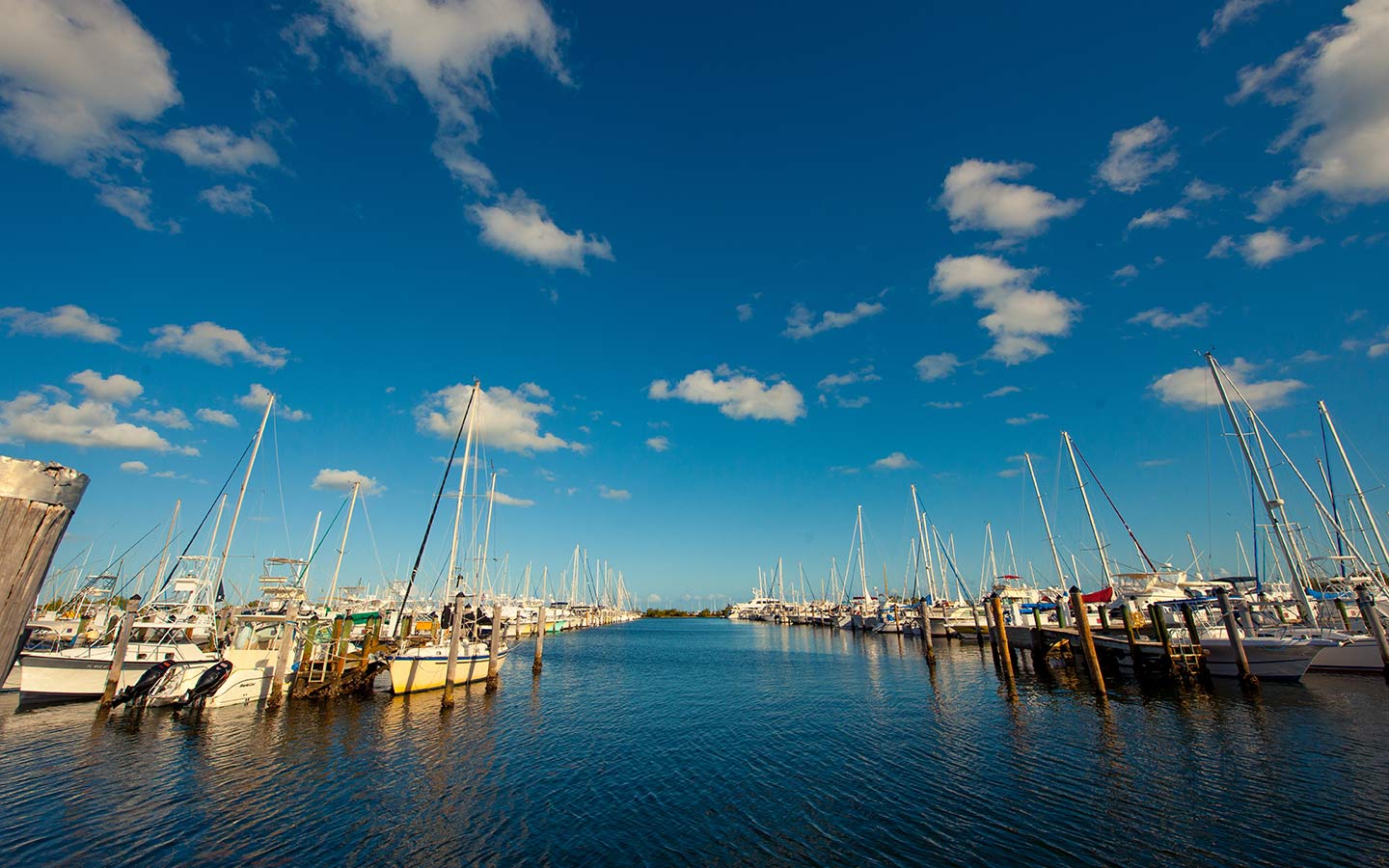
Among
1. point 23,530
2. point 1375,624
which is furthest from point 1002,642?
point 23,530

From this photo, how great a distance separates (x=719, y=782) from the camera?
2041 centimetres

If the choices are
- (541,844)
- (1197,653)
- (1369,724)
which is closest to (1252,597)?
(1197,653)

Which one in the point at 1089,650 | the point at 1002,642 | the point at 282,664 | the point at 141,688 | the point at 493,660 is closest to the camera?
the point at 141,688

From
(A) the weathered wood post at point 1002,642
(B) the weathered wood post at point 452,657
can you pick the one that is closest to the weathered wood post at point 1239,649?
(A) the weathered wood post at point 1002,642

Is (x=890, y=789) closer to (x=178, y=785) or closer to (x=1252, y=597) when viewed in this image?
(x=178, y=785)

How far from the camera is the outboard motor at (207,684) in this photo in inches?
1144

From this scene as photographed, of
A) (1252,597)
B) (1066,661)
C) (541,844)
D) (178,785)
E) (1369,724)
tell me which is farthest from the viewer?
(1252,597)

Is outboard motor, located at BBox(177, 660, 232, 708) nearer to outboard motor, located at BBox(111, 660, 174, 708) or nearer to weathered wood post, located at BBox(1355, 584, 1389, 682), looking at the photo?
outboard motor, located at BBox(111, 660, 174, 708)

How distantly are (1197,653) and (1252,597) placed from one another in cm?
2403

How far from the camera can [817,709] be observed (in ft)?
109

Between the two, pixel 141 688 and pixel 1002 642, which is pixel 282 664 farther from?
pixel 1002 642

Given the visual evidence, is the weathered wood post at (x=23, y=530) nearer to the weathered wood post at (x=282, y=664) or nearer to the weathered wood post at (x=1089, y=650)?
the weathered wood post at (x=282, y=664)

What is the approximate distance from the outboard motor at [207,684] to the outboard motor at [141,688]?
1.50m

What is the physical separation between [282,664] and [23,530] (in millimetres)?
35423
